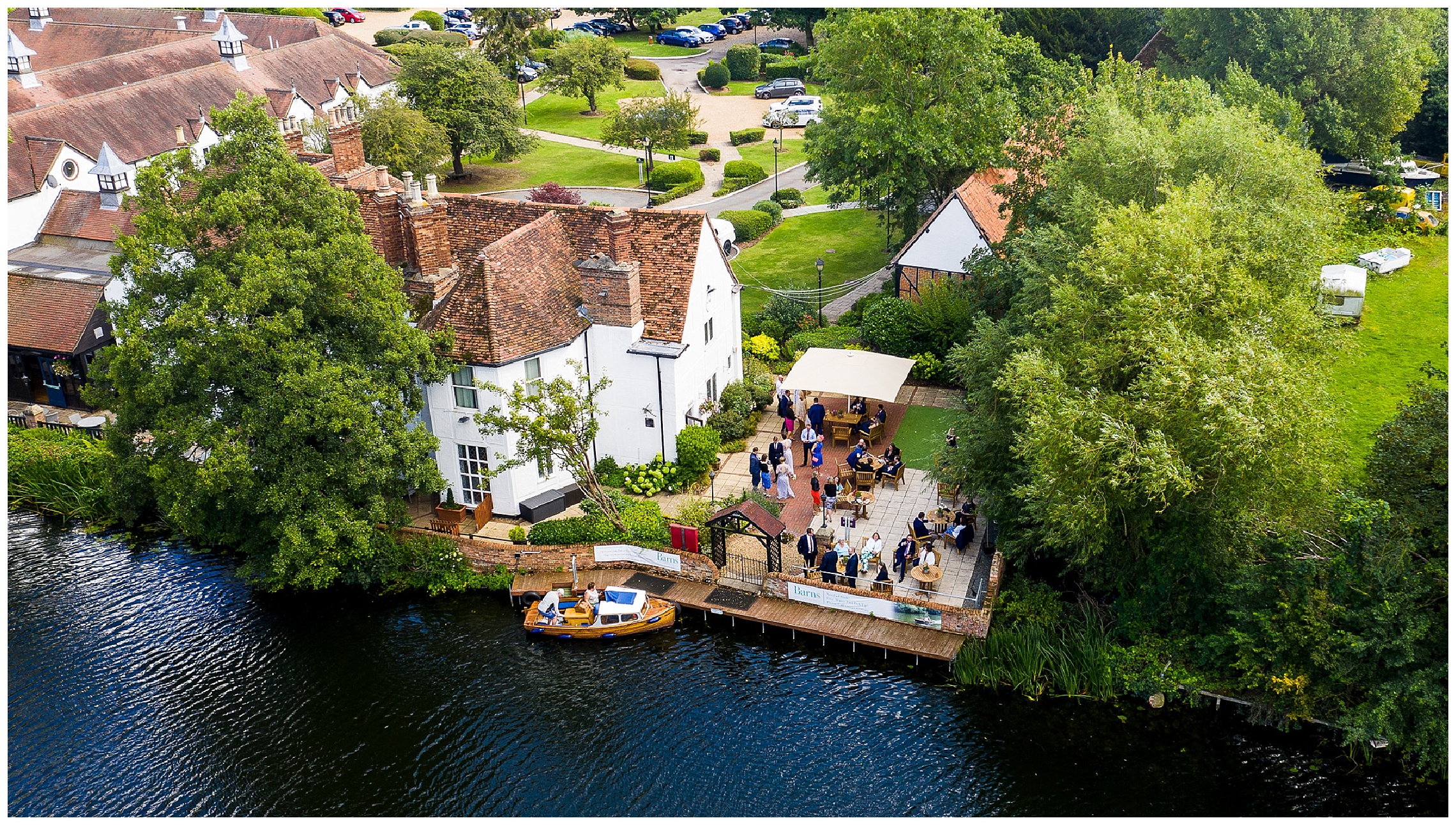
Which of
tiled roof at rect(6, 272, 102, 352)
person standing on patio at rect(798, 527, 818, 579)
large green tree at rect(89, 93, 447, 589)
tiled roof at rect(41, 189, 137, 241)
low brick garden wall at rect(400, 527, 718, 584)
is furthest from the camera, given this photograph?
tiled roof at rect(41, 189, 137, 241)

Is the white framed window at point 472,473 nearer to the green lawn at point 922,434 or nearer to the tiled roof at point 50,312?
the green lawn at point 922,434

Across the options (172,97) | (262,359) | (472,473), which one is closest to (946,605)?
(472,473)

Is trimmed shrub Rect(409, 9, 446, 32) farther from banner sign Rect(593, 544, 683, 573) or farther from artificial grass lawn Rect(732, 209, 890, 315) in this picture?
banner sign Rect(593, 544, 683, 573)

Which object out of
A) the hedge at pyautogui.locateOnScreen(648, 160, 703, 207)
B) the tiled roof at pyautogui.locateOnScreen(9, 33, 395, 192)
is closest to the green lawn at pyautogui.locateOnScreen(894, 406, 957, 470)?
the hedge at pyautogui.locateOnScreen(648, 160, 703, 207)

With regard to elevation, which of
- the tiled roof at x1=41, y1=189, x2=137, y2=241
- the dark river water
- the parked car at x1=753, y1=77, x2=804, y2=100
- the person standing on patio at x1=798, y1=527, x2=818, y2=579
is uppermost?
the parked car at x1=753, y1=77, x2=804, y2=100

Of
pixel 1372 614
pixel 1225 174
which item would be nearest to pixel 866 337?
pixel 1225 174

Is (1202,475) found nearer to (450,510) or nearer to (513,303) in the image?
(513,303)

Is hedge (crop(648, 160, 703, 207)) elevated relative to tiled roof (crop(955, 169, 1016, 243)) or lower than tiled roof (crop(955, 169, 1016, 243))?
lower

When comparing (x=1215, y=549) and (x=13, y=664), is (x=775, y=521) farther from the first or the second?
(x=13, y=664)
